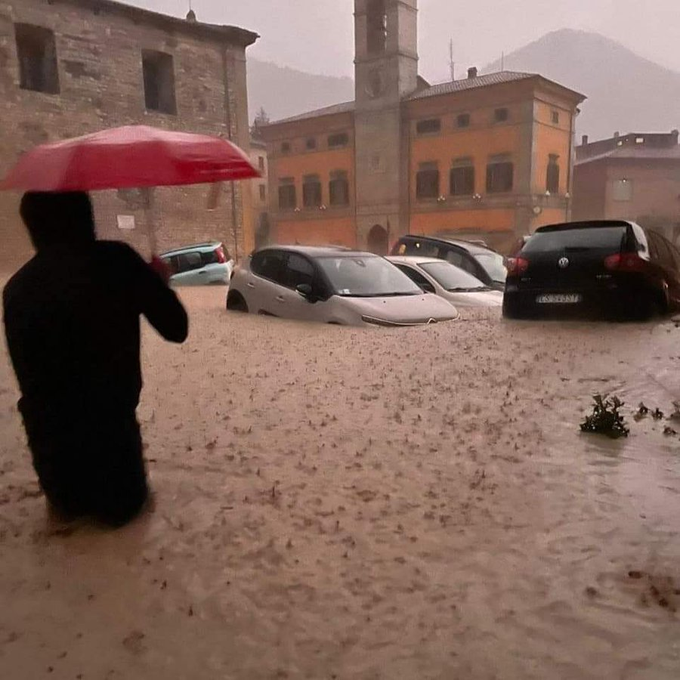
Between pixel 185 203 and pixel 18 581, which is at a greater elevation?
pixel 185 203

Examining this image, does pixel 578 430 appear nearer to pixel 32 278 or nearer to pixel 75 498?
pixel 75 498

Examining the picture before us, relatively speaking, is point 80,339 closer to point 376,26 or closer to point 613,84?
point 376,26

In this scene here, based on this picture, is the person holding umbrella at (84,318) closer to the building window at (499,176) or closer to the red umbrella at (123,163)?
the red umbrella at (123,163)

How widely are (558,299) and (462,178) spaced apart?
25.5 m

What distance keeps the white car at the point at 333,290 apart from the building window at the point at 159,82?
49.0ft

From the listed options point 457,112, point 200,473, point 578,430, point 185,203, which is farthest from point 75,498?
point 457,112

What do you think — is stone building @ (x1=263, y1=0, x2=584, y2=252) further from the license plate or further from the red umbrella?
the red umbrella

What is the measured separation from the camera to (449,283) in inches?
430

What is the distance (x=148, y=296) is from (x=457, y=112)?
31895 millimetres

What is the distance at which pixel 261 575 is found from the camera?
2631 millimetres

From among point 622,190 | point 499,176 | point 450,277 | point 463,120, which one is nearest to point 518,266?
point 450,277

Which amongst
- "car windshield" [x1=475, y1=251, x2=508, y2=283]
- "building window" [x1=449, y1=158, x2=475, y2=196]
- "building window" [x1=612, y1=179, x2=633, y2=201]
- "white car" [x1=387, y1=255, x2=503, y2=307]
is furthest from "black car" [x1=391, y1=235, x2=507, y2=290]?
"building window" [x1=612, y1=179, x2=633, y2=201]

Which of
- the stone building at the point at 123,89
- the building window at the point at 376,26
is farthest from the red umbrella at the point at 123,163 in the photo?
the building window at the point at 376,26

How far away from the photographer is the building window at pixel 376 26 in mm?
33094
